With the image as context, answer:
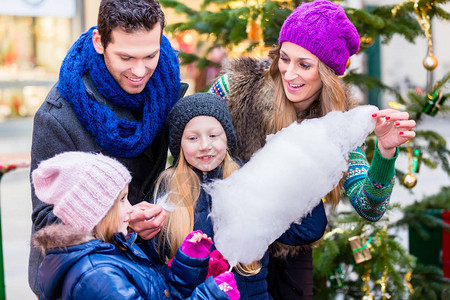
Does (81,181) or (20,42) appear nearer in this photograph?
(81,181)

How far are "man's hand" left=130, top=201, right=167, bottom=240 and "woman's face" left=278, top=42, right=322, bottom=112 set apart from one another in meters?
0.83

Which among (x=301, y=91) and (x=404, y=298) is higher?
(x=301, y=91)

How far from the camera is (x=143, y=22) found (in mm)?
2365

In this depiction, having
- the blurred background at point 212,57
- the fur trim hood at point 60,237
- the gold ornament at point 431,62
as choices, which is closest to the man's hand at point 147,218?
the fur trim hood at point 60,237

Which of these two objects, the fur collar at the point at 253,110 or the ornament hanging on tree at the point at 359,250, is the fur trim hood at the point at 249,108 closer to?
the fur collar at the point at 253,110

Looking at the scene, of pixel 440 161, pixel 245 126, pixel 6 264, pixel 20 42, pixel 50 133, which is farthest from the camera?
pixel 20 42

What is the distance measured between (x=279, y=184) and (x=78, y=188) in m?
0.73

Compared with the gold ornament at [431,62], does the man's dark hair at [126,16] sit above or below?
above

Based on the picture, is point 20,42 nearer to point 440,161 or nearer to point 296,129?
point 440,161

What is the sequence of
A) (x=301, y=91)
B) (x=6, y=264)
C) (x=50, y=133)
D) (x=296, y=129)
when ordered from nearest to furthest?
(x=296, y=129) → (x=50, y=133) → (x=301, y=91) → (x=6, y=264)

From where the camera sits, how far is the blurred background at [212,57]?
377 cm

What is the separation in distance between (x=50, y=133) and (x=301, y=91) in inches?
44.6

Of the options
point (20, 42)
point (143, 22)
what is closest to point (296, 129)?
point (143, 22)

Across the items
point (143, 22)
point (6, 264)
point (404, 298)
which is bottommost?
point (6, 264)
